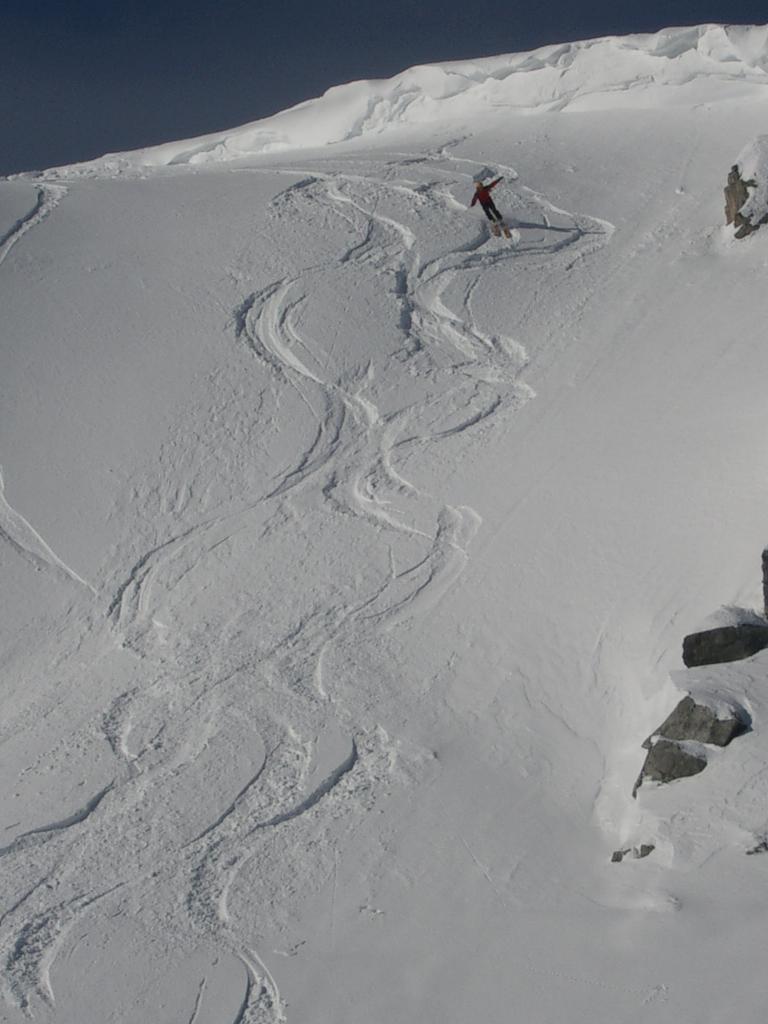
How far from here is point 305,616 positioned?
12.5 m

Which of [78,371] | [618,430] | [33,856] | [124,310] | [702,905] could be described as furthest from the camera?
[124,310]

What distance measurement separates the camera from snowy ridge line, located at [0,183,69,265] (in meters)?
19.6

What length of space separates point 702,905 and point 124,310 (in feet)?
41.7

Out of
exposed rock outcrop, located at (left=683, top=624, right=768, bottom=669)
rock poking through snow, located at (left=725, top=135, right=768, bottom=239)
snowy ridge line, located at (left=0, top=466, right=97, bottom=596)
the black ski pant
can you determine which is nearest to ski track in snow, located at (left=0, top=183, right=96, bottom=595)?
snowy ridge line, located at (left=0, top=466, right=97, bottom=596)

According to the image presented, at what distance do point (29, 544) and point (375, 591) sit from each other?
3951 millimetres

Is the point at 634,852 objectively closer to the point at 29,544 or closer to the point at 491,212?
the point at 29,544

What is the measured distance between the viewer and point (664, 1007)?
7160 mm

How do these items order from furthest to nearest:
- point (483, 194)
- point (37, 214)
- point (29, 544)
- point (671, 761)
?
point (37, 214) < point (483, 194) < point (29, 544) < point (671, 761)

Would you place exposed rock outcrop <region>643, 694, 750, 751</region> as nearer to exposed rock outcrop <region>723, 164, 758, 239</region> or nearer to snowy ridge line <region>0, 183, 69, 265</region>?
exposed rock outcrop <region>723, 164, 758, 239</region>

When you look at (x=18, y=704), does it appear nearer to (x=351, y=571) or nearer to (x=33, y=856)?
(x=33, y=856)

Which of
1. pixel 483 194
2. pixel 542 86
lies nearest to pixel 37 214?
pixel 483 194

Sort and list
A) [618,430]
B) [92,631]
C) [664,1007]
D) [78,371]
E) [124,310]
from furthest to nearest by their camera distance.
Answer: [124,310] < [78,371] < [618,430] < [92,631] < [664,1007]

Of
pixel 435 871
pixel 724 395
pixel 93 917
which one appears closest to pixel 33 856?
pixel 93 917

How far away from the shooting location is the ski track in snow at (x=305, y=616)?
30.4 feet
